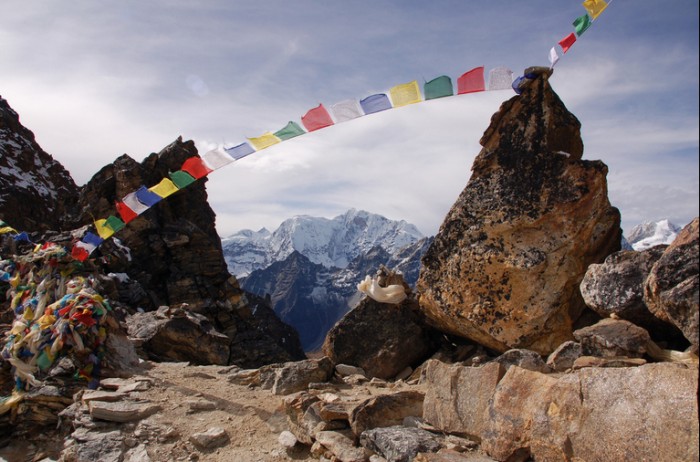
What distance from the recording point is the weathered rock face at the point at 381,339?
33.7 ft

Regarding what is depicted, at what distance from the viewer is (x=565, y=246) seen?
784cm

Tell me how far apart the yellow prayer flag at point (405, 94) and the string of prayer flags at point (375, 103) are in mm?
178

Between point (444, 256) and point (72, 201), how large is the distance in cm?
3435

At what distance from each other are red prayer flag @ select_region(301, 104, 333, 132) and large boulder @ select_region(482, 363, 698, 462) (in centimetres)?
718

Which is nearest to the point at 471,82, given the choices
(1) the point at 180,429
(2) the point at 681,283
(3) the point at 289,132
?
(3) the point at 289,132

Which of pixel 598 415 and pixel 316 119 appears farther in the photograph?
pixel 316 119

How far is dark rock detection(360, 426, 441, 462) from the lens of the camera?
5.04m

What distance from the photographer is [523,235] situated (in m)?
8.24

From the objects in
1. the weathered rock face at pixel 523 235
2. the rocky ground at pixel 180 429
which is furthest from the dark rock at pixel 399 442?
the weathered rock face at pixel 523 235

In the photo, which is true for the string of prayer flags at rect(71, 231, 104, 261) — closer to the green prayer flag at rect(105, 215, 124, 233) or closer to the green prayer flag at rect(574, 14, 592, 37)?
the green prayer flag at rect(105, 215, 124, 233)

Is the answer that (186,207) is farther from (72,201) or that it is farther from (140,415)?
(140,415)

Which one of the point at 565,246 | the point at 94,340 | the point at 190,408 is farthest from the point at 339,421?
the point at 94,340

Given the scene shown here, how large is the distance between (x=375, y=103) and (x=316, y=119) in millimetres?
1347

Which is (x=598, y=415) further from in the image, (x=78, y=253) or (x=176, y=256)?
(x=176, y=256)
